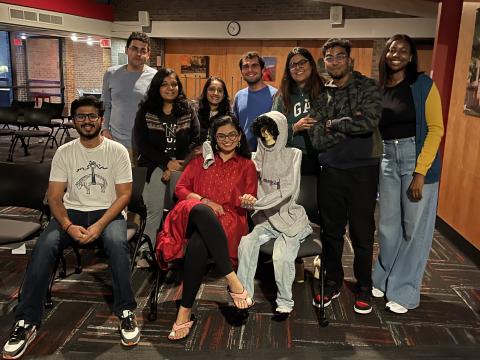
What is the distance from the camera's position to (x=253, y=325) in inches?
101

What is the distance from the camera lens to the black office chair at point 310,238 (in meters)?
2.53

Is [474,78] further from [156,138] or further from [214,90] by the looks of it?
[156,138]

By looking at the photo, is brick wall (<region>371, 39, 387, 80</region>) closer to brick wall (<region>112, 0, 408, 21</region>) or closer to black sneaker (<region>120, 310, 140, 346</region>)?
brick wall (<region>112, 0, 408, 21</region>)

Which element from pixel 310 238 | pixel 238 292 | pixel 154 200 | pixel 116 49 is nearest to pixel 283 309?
pixel 238 292

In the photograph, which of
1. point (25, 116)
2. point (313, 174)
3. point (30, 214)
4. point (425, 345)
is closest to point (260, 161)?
point (313, 174)

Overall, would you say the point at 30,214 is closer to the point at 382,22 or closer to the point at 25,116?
the point at 25,116

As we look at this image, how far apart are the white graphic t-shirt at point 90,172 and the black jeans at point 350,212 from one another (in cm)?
119

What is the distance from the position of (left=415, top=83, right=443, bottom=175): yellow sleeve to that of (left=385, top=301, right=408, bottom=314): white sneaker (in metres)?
0.86

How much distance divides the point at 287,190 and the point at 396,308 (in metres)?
1.02

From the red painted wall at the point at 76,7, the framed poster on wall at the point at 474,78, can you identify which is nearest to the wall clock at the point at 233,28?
the red painted wall at the point at 76,7

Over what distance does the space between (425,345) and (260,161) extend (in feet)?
4.55

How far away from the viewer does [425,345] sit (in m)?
2.39

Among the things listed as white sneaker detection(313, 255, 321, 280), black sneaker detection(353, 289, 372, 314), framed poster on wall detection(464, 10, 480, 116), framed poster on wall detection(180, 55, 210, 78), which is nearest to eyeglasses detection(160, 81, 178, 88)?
white sneaker detection(313, 255, 321, 280)

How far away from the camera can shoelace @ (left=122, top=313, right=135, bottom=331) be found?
7.67 ft
